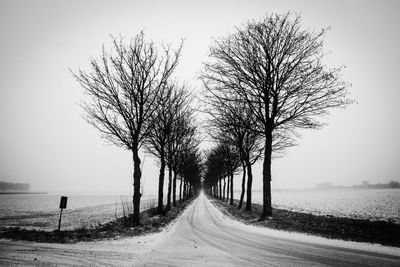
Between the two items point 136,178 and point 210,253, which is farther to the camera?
point 136,178

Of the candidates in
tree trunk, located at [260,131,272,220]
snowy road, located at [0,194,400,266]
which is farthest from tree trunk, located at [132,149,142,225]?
tree trunk, located at [260,131,272,220]

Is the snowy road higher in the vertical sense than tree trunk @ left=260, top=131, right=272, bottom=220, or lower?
lower

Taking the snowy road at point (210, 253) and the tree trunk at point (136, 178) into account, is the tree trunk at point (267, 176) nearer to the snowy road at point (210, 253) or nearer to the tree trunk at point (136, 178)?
the snowy road at point (210, 253)

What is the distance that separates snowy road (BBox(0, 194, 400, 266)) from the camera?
6.05m

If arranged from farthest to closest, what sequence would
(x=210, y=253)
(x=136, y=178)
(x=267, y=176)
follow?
(x=267, y=176)
(x=136, y=178)
(x=210, y=253)

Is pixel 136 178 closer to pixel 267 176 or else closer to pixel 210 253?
pixel 210 253

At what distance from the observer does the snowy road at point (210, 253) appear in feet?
19.9

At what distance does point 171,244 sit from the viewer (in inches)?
325

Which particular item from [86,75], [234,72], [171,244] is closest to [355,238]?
[171,244]

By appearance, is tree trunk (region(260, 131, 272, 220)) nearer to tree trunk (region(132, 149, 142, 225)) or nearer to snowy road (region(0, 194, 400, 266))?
snowy road (region(0, 194, 400, 266))

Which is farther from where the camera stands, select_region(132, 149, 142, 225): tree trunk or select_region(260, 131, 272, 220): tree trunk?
select_region(260, 131, 272, 220): tree trunk

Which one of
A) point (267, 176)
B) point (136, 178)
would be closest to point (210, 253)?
point (136, 178)

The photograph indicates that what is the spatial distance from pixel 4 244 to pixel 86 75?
8916 mm

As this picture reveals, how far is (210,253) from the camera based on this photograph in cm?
702
